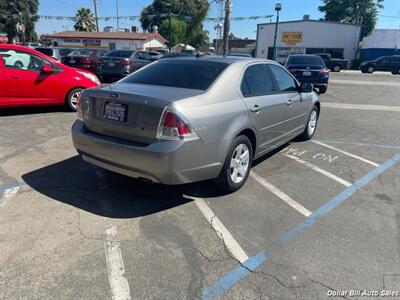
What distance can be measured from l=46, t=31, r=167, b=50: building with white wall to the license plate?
173 ft

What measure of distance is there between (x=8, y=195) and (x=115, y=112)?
162cm

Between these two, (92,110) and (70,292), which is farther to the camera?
(92,110)

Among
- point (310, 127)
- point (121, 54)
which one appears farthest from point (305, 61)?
point (310, 127)

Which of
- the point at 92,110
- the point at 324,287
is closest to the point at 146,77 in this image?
the point at 92,110

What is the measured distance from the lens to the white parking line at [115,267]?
2.48m

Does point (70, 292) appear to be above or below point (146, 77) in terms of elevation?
below

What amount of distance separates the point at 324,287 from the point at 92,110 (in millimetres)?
2923

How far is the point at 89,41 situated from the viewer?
56.6 m

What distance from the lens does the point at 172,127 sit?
10.8ft

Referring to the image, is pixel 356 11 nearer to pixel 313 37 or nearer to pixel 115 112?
pixel 313 37

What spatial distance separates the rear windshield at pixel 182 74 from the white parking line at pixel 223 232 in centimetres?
132

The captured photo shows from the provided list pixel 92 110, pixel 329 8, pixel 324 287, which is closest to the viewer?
pixel 324 287

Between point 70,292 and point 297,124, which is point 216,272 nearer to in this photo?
point 70,292

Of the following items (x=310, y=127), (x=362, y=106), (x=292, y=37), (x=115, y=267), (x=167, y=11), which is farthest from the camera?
(x=167, y=11)
